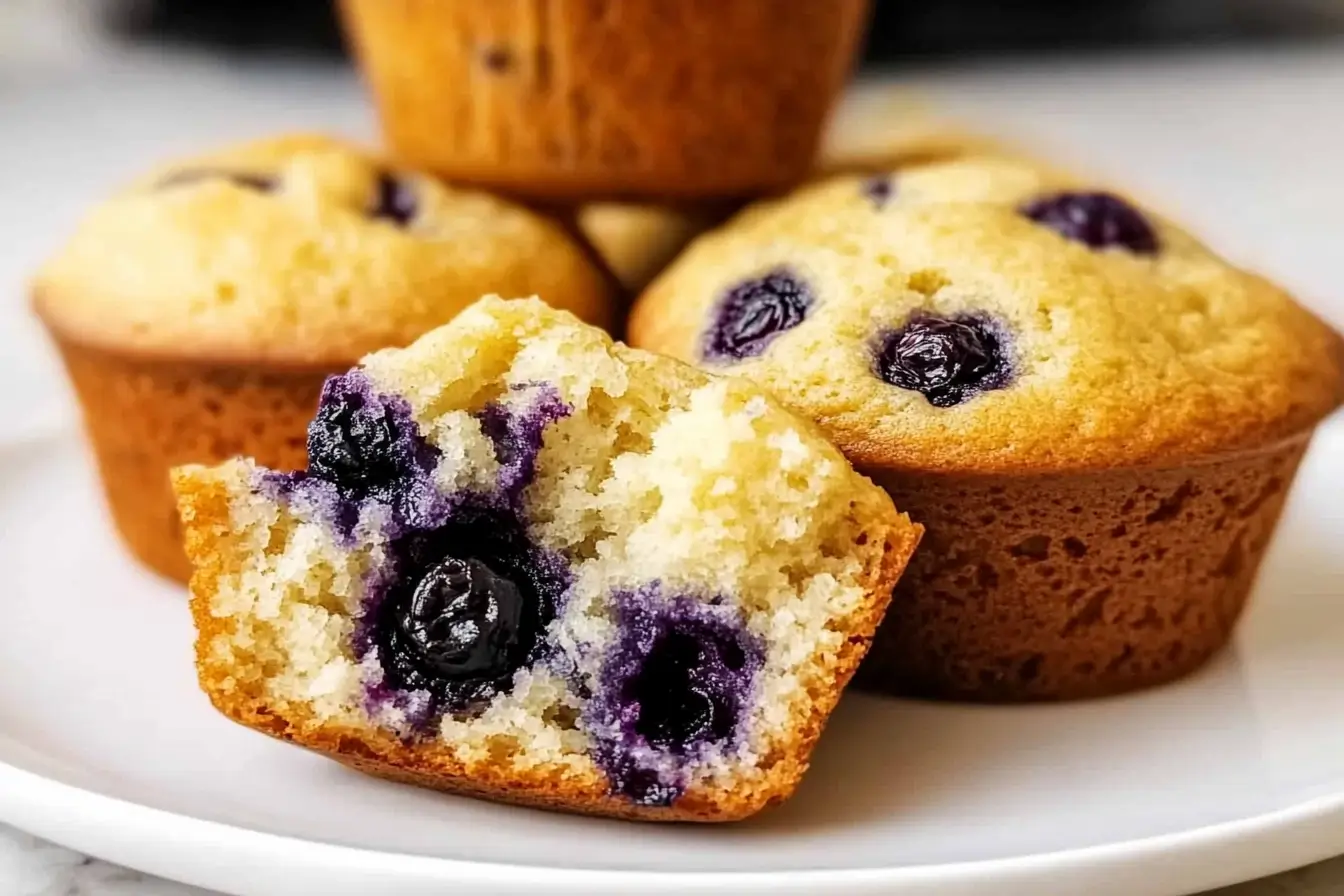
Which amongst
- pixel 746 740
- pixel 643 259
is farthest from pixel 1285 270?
pixel 746 740

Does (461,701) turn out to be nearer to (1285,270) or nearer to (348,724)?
(348,724)

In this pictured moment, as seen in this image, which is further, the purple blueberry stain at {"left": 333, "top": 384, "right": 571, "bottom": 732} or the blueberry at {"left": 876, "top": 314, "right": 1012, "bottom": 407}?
the blueberry at {"left": 876, "top": 314, "right": 1012, "bottom": 407}

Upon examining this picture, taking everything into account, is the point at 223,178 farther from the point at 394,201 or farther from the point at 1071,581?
the point at 1071,581

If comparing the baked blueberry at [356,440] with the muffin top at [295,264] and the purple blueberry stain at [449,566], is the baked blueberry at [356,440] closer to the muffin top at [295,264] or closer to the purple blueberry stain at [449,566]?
the purple blueberry stain at [449,566]

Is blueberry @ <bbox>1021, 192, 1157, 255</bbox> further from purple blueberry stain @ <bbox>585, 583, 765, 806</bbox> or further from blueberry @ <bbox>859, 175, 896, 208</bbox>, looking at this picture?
purple blueberry stain @ <bbox>585, 583, 765, 806</bbox>

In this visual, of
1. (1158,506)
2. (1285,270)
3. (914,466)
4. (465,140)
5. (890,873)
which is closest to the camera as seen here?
(890,873)

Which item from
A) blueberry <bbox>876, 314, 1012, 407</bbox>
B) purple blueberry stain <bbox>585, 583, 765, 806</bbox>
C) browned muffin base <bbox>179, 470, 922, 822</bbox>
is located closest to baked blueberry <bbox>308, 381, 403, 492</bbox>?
browned muffin base <bbox>179, 470, 922, 822</bbox>
